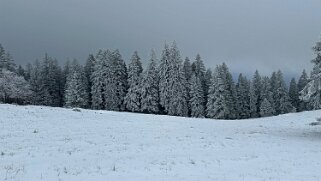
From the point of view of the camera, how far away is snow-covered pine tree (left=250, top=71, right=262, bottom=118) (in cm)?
9762

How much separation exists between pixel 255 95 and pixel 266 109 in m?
6.17

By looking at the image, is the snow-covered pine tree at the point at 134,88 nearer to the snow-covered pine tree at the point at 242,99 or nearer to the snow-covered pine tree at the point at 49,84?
the snow-covered pine tree at the point at 49,84

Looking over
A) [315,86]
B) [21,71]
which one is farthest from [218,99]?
[21,71]

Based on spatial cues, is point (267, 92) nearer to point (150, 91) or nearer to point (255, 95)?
point (255, 95)

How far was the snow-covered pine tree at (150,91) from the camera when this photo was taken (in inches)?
3078

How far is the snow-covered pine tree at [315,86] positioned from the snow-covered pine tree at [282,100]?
203 feet

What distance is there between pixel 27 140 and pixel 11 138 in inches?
51.4

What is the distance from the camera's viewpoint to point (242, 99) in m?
97.1

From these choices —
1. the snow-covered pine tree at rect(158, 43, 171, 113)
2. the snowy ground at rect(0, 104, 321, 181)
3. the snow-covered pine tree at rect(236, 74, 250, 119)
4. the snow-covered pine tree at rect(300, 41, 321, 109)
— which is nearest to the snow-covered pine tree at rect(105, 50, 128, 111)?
the snow-covered pine tree at rect(158, 43, 171, 113)

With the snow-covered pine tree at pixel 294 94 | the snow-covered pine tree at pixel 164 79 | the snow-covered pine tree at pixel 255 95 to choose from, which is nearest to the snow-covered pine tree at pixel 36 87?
the snow-covered pine tree at pixel 164 79

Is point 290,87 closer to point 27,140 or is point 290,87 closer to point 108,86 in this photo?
point 108,86

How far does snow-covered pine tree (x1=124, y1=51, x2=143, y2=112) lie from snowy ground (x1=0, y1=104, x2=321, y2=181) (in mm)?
40983

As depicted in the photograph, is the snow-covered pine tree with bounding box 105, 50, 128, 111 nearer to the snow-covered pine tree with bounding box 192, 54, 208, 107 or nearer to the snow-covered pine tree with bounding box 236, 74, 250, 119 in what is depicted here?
the snow-covered pine tree with bounding box 192, 54, 208, 107

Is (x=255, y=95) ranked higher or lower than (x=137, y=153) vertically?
higher
